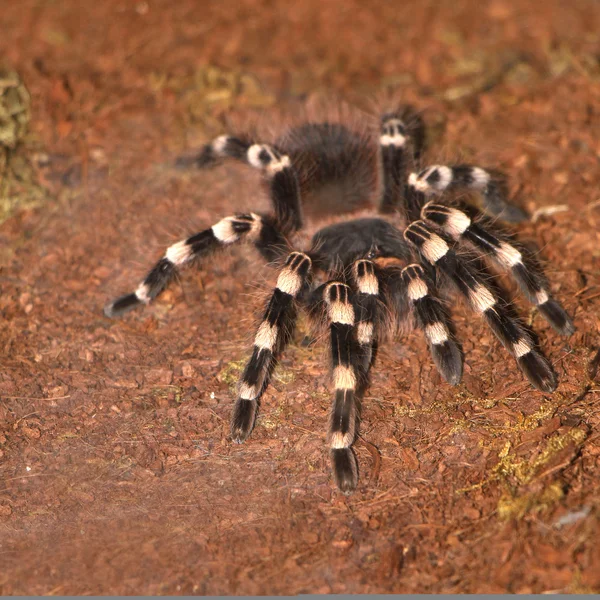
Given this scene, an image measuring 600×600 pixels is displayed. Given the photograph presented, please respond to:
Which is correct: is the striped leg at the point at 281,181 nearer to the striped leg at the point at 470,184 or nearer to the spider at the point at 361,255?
the spider at the point at 361,255

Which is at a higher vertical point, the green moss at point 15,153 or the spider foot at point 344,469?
the spider foot at point 344,469

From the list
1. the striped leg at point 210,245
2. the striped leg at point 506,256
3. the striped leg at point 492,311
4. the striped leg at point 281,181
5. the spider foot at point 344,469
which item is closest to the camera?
the spider foot at point 344,469

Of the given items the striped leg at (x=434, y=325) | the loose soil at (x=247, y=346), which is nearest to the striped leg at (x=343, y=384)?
the loose soil at (x=247, y=346)

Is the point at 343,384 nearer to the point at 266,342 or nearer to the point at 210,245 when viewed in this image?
the point at 266,342

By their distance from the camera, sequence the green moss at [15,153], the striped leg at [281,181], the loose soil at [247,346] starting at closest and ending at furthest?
1. the loose soil at [247,346]
2. the striped leg at [281,181]
3. the green moss at [15,153]

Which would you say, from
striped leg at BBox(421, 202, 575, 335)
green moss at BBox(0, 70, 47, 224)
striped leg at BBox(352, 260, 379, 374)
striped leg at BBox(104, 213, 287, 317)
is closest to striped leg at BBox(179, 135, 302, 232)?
striped leg at BBox(104, 213, 287, 317)

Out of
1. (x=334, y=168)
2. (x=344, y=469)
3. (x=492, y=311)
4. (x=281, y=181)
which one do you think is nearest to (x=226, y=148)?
(x=281, y=181)

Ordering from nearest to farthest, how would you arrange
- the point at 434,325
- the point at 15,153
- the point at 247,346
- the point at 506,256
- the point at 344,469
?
the point at 344,469, the point at 434,325, the point at 506,256, the point at 247,346, the point at 15,153

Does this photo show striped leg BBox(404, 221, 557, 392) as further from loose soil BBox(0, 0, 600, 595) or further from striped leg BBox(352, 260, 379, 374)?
striped leg BBox(352, 260, 379, 374)
